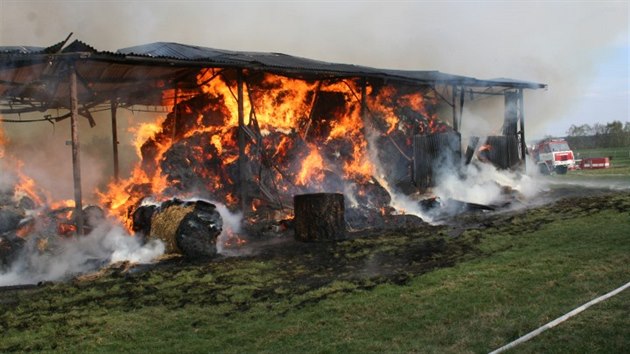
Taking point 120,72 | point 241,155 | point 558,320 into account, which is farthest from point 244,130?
point 558,320

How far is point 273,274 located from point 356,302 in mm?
2316

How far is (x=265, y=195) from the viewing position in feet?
44.0

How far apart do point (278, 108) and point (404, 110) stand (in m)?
4.89

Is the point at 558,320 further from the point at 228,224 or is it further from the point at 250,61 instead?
the point at 250,61

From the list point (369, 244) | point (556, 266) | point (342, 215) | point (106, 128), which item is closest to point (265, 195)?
point (342, 215)

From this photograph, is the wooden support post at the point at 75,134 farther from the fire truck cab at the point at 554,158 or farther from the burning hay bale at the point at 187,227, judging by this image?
the fire truck cab at the point at 554,158

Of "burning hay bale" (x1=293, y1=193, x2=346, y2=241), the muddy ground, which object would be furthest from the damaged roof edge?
the muddy ground

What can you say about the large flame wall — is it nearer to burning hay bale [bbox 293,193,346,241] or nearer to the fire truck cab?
burning hay bale [bbox 293,193,346,241]

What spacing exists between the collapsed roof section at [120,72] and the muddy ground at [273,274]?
14.6 ft

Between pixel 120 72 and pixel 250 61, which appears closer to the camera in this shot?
pixel 120 72

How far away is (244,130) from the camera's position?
13.3 meters

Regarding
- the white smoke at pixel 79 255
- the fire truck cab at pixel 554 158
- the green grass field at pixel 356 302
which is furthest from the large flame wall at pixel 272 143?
the fire truck cab at pixel 554 158

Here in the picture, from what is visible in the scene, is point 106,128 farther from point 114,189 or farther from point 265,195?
point 265,195

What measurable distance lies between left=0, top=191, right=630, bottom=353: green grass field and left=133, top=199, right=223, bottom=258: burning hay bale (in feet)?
2.06
